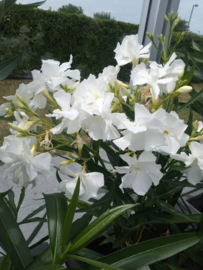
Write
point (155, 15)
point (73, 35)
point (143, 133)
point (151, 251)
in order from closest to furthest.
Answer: point (143, 133), point (151, 251), point (155, 15), point (73, 35)

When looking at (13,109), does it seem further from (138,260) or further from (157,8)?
(157,8)

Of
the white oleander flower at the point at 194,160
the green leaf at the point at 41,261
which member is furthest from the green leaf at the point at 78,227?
the white oleander flower at the point at 194,160

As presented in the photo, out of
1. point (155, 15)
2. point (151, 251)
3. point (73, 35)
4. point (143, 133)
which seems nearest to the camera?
point (143, 133)

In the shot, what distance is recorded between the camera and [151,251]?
489 millimetres

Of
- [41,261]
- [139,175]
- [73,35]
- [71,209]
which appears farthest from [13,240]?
[73,35]

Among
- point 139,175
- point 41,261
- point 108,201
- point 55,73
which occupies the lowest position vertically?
point 41,261

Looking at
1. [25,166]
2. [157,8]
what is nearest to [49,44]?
[157,8]

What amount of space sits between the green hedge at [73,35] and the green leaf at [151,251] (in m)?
2.39

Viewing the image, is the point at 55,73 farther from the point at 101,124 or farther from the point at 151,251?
the point at 151,251

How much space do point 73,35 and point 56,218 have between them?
2764 mm

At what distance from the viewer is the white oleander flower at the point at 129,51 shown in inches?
22.6

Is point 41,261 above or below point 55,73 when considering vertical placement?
below

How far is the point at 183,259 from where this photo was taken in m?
0.77

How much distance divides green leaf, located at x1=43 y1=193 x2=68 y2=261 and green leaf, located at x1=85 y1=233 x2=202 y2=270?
0.11 m
